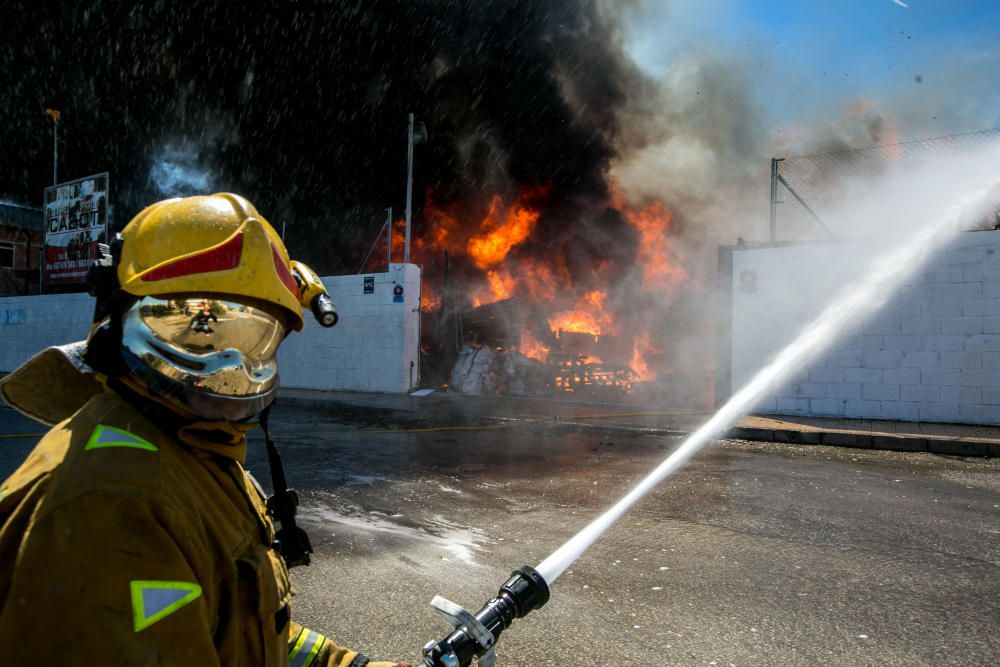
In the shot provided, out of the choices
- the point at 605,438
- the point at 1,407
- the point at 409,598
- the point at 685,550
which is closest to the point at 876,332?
the point at 605,438

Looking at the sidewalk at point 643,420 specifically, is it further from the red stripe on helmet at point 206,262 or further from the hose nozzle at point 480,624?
the red stripe on helmet at point 206,262

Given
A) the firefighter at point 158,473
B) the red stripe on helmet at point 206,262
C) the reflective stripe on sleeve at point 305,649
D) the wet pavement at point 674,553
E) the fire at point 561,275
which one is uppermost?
the fire at point 561,275

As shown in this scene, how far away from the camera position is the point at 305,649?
1.51 meters

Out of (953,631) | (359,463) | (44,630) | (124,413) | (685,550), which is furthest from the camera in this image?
(359,463)

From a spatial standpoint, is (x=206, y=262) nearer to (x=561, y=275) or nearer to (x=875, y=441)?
(x=875, y=441)

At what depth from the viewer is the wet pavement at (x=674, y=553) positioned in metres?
Result: 2.93

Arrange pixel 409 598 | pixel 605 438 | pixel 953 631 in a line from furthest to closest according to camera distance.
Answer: pixel 605 438 < pixel 409 598 < pixel 953 631

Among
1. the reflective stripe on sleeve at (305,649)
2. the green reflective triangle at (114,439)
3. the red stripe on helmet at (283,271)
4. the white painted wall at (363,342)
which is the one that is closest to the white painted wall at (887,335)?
the white painted wall at (363,342)

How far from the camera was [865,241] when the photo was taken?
407 inches

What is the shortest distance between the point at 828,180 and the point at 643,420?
5289 mm

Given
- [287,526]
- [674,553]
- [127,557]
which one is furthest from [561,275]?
[127,557]

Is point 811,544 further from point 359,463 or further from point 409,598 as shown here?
point 359,463

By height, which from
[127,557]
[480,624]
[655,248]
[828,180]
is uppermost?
[655,248]

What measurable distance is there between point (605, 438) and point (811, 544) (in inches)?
187
